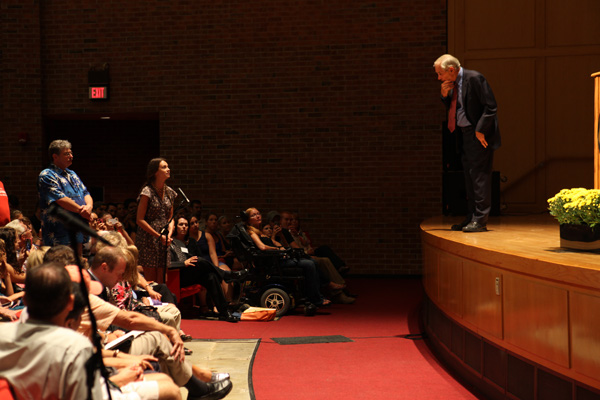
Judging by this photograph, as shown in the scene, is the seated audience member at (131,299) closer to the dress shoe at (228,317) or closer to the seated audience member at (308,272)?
the dress shoe at (228,317)

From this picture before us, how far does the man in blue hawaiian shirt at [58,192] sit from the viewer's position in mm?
4891

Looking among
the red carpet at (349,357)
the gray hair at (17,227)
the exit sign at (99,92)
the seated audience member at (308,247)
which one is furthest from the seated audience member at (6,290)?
the exit sign at (99,92)

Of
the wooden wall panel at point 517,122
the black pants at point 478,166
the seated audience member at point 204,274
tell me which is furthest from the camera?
the wooden wall panel at point 517,122

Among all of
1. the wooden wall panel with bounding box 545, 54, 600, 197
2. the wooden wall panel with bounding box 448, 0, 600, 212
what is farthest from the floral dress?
the wooden wall panel with bounding box 545, 54, 600, 197

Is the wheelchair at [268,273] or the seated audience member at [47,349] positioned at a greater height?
the seated audience member at [47,349]

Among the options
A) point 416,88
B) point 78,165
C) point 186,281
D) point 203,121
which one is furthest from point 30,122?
point 416,88

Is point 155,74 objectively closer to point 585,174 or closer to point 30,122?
point 30,122

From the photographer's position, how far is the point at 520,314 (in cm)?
349

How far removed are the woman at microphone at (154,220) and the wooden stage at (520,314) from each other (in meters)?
2.40

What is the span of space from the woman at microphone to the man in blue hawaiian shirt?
2.46ft

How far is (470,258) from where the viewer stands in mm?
4172

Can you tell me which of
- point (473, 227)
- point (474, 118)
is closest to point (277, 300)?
point (473, 227)

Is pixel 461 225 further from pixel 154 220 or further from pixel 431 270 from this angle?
pixel 154 220

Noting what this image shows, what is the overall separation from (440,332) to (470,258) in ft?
3.45
